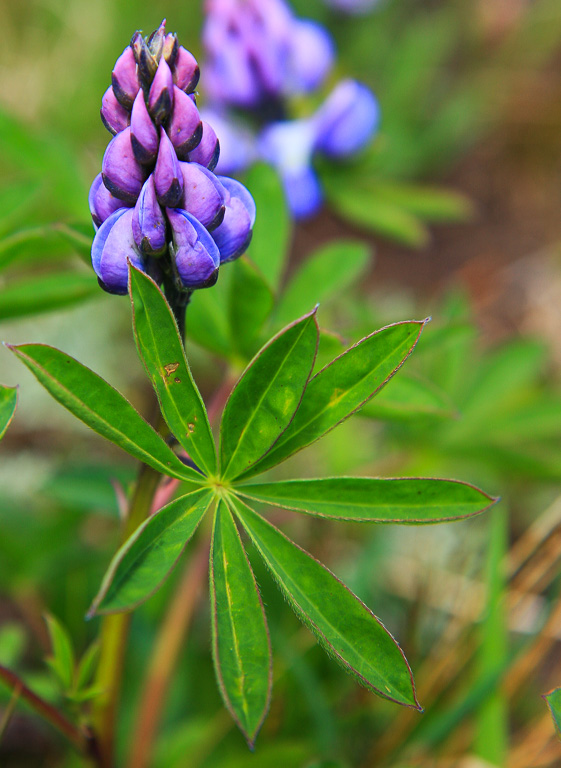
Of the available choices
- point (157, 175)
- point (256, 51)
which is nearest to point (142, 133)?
point (157, 175)

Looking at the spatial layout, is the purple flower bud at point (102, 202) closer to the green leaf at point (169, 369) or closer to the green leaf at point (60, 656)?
the green leaf at point (169, 369)

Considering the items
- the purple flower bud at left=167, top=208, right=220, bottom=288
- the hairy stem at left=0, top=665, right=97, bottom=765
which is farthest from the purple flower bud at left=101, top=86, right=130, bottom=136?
the hairy stem at left=0, top=665, right=97, bottom=765

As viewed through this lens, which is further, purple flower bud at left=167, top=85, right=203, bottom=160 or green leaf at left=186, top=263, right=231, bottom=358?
green leaf at left=186, top=263, right=231, bottom=358

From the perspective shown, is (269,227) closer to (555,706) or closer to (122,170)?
(122,170)

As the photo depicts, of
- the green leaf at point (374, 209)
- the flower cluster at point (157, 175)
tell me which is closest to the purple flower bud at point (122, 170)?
the flower cluster at point (157, 175)

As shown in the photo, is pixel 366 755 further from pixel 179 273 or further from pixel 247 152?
pixel 247 152

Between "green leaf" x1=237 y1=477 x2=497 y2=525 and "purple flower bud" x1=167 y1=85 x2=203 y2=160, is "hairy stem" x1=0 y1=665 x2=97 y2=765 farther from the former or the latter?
"purple flower bud" x1=167 y1=85 x2=203 y2=160
